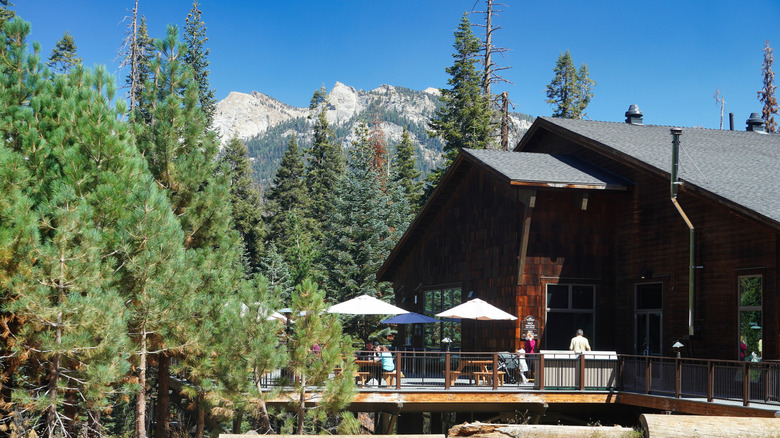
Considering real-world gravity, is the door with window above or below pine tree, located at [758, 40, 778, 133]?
below

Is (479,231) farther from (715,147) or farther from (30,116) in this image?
(30,116)

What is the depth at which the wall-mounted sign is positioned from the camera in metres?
19.7

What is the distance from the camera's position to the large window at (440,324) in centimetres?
2434

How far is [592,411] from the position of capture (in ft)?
59.9

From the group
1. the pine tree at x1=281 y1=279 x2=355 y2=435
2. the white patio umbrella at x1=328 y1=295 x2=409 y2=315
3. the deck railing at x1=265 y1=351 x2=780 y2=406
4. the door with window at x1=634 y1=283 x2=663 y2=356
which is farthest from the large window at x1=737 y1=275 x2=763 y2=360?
the white patio umbrella at x1=328 y1=295 x2=409 y2=315

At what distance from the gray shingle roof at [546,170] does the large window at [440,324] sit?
192 inches

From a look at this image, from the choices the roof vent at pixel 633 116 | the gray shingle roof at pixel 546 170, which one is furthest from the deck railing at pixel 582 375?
the roof vent at pixel 633 116

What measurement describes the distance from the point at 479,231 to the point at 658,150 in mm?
5521

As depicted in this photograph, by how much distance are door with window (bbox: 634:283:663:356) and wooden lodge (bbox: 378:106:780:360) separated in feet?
0.11

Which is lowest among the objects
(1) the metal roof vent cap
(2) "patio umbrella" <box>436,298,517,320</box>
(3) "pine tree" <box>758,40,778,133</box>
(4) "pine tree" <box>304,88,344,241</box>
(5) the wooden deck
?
(5) the wooden deck

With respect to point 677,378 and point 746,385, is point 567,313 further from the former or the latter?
point 746,385

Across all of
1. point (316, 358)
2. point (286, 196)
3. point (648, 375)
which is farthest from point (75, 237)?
point (286, 196)

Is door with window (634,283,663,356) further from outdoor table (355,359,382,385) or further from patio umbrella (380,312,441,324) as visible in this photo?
outdoor table (355,359,382,385)

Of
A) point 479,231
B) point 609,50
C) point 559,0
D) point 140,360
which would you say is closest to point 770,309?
point 479,231
